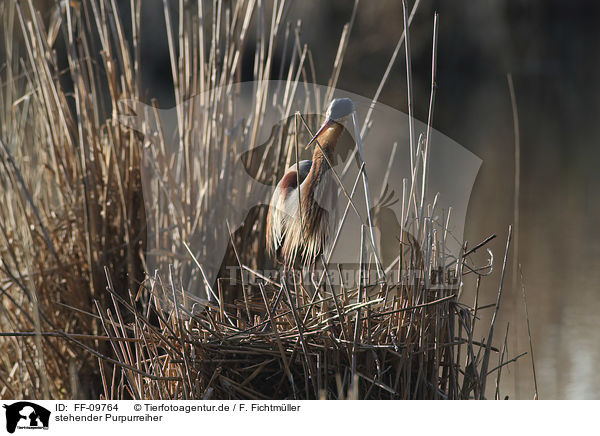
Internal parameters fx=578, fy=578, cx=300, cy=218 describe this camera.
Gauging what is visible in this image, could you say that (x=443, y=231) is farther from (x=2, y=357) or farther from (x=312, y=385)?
(x=2, y=357)

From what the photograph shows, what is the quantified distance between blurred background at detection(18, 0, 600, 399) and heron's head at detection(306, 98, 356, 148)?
8 cm

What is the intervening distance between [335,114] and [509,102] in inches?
24.5

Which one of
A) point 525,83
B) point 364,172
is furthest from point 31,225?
point 525,83

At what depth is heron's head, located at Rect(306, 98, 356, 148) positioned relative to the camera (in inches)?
25.0

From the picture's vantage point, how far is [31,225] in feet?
2.77

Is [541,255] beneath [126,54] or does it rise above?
beneath

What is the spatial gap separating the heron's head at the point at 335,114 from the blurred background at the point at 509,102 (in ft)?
0.26

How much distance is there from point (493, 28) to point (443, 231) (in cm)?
56

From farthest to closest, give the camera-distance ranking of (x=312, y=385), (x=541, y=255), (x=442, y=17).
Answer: (x=541, y=255) → (x=442, y=17) → (x=312, y=385)

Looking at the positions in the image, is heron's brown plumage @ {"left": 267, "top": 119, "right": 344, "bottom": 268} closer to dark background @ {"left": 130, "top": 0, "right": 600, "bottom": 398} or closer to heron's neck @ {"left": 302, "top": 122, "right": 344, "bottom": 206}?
heron's neck @ {"left": 302, "top": 122, "right": 344, "bottom": 206}
